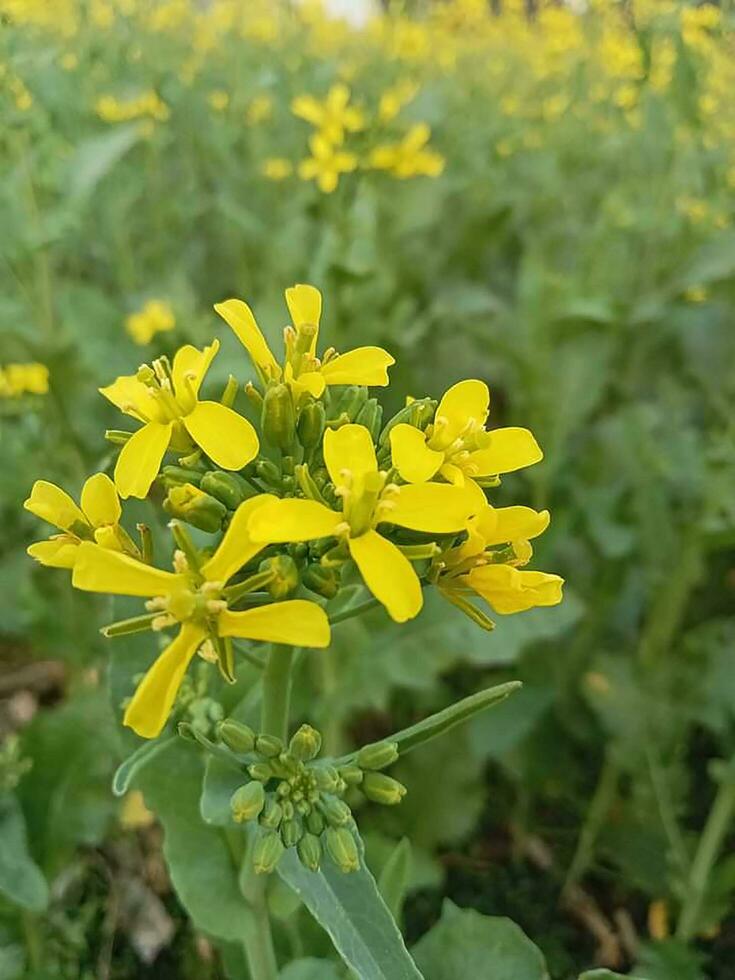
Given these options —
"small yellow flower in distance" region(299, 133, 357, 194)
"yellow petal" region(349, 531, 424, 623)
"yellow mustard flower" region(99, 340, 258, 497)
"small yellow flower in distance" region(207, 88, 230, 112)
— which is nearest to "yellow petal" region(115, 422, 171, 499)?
"yellow mustard flower" region(99, 340, 258, 497)

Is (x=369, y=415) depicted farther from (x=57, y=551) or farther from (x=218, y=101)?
(x=218, y=101)

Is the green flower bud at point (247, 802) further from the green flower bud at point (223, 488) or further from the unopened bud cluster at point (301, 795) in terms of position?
the green flower bud at point (223, 488)

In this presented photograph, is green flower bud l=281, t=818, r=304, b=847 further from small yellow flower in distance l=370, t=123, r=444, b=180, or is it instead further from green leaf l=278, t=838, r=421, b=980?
small yellow flower in distance l=370, t=123, r=444, b=180

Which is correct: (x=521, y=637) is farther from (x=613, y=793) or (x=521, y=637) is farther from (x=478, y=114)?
(x=478, y=114)

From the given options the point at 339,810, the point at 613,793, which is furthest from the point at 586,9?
the point at 339,810

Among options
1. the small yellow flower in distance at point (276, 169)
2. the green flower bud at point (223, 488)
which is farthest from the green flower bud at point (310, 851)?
the small yellow flower in distance at point (276, 169)

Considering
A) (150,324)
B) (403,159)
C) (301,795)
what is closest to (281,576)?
(301,795)

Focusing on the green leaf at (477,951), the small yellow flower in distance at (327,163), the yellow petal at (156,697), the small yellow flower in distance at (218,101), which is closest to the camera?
the yellow petal at (156,697)
